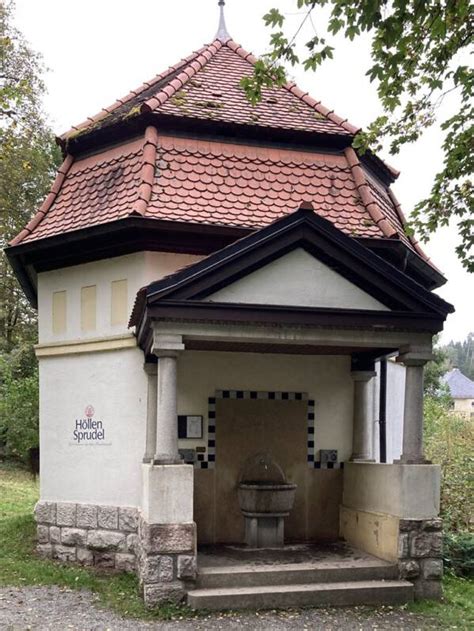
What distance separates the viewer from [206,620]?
6.46m

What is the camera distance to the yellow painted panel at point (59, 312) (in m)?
9.67

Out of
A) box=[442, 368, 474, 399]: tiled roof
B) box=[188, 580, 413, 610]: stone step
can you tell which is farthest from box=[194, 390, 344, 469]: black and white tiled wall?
box=[442, 368, 474, 399]: tiled roof

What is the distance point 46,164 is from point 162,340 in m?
17.6

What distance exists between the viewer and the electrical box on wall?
9156 millimetres

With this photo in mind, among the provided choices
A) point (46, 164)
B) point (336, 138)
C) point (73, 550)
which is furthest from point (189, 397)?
point (46, 164)

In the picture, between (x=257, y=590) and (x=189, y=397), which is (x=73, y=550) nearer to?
(x=189, y=397)

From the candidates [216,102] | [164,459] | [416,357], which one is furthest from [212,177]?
[164,459]

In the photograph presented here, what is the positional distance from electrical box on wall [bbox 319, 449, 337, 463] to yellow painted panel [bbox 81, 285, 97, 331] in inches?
139

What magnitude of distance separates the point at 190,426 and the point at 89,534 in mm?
1934

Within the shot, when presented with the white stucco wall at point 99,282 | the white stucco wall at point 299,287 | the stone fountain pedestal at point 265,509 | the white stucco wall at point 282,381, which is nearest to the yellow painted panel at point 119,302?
the white stucco wall at point 99,282

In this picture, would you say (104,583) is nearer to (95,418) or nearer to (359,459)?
(95,418)

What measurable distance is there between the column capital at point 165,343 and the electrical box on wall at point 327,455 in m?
3.17

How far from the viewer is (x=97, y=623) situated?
6469 millimetres

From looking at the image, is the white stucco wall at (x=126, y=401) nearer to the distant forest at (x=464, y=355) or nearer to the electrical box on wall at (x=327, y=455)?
the electrical box on wall at (x=327, y=455)
